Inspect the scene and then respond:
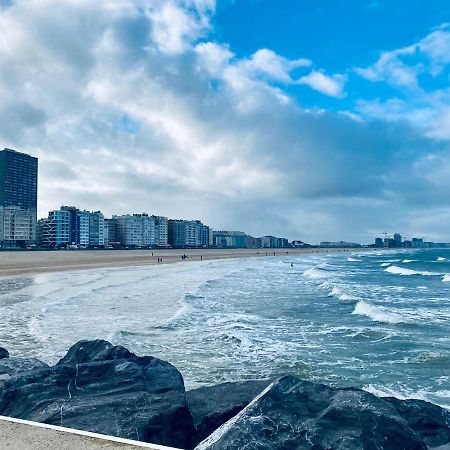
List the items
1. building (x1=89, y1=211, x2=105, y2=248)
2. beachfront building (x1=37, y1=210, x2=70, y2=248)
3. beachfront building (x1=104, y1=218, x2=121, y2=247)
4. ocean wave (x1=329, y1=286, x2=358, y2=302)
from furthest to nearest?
beachfront building (x1=104, y1=218, x2=121, y2=247) < building (x1=89, y1=211, x2=105, y2=248) < beachfront building (x1=37, y1=210, x2=70, y2=248) < ocean wave (x1=329, y1=286, x2=358, y2=302)

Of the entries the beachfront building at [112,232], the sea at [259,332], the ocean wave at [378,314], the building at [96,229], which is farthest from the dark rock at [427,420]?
the beachfront building at [112,232]

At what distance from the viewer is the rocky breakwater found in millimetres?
4758

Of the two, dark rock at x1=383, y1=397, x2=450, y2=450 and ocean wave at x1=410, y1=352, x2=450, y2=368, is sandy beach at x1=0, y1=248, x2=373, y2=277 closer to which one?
ocean wave at x1=410, y1=352, x2=450, y2=368

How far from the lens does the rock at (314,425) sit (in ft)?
14.9

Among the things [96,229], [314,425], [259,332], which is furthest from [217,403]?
[96,229]

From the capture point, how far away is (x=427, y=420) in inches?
236

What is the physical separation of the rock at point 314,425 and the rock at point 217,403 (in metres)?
0.96

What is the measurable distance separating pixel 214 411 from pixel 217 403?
0.30m

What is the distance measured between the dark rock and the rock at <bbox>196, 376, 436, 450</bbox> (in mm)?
801

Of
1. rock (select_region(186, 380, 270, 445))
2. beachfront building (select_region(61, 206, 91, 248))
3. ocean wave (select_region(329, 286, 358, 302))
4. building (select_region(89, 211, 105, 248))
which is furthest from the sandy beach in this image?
building (select_region(89, 211, 105, 248))

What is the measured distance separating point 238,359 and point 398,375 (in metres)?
3.86

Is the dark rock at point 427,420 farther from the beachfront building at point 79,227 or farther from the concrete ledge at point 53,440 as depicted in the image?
the beachfront building at point 79,227

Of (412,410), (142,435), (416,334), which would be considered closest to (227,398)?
(142,435)

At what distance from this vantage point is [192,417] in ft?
19.2
